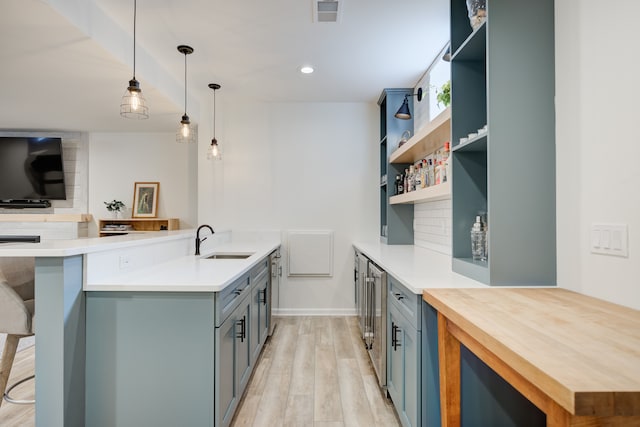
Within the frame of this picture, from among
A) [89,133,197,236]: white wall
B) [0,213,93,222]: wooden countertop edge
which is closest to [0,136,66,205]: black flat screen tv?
[0,213,93,222]: wooden countertop edge

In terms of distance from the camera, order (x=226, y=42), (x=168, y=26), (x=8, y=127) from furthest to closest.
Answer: (x=8, y=127) → (x=226, y=42) → (x=168, y=26)

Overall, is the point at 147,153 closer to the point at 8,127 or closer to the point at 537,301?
the point at 8,127

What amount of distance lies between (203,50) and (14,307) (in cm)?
232

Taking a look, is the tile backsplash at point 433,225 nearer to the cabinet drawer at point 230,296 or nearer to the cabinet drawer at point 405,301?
the cabinet drawer at point 405,301

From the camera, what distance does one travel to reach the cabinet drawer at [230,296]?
173 centimetres

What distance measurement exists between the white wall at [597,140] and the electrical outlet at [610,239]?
0.02m

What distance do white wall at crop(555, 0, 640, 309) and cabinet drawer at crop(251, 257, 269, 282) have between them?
187 cm

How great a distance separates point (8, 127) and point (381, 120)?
5160 mm

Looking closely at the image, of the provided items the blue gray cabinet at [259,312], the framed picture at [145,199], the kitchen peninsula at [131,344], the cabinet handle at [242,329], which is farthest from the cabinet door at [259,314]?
the framed picture at [145,199]

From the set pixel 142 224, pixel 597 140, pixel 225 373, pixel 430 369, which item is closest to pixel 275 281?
pixel 225 373

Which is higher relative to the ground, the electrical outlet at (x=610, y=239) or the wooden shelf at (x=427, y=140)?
the wooden shelf at (x=427, y=140)

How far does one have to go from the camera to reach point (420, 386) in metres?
1.58

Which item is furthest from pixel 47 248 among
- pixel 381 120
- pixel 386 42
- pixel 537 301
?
pixel 381 120

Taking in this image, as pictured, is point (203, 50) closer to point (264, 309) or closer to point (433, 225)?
point (264, 309)
